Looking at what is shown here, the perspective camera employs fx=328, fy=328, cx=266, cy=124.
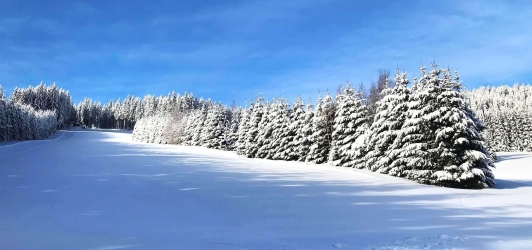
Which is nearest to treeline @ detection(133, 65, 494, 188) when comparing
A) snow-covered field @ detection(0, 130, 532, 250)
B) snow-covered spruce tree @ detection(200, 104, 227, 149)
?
snow-covered field @ detection(0, 130, 532, 250)

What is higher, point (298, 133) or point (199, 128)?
point (199, 128)

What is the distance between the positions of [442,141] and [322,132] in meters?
15.0

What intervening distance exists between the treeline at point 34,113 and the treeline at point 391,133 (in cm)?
→ 4514

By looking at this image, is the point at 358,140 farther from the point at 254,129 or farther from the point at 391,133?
the point at 254,129

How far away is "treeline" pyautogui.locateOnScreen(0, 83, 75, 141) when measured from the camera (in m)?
61.0

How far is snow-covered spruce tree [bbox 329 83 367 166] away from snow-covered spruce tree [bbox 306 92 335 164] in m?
A: 2.17

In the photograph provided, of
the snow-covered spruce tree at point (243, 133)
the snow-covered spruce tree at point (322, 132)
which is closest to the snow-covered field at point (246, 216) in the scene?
the snow-covered spruce tree at point (322, 132)

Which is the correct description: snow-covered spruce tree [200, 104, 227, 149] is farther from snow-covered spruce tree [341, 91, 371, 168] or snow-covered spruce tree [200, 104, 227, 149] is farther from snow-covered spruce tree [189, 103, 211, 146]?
snow-covered spruce tree [341, 91, 371, 168]

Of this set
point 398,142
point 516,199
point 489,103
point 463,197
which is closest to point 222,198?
point 463,197

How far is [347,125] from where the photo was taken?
28.0 meters

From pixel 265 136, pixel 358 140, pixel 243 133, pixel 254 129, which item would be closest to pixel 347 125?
pixel 358 140

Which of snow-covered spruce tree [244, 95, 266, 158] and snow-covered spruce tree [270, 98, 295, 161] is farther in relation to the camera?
snow-covered spruce tree [244, 95, 266, 158]

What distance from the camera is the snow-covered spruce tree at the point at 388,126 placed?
68.9 ft

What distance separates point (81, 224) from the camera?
7.27 metres
